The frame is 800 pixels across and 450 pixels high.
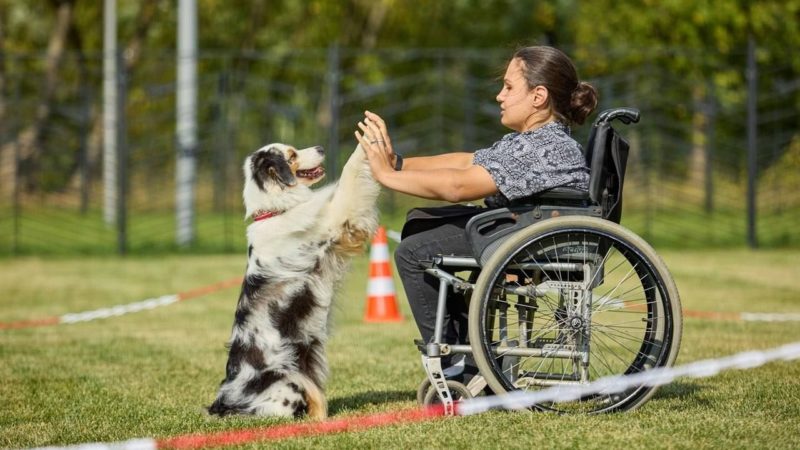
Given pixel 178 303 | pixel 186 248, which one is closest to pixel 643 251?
pixel 178 303

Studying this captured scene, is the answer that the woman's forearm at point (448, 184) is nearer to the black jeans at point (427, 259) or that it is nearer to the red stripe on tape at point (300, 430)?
the black jeans at point (427, 259)

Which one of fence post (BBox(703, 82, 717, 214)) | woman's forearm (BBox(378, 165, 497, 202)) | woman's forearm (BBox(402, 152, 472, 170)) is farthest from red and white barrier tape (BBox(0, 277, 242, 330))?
fence post (BBox(703, 82, 717, 214))

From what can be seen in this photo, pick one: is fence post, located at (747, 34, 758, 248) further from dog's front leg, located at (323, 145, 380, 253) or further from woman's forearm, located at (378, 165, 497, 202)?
woman's forearm, located at (378, 165, 497, 202)

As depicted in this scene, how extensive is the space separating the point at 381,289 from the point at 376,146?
12.7ft

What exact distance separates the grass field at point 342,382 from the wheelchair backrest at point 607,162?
0.83 meters

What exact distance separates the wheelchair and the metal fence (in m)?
9.93

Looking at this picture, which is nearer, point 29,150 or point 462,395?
point 462,395

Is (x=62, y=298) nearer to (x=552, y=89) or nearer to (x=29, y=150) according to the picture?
(x=552, y=89)

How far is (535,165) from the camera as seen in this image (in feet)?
13.6

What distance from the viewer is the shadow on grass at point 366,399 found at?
487cm

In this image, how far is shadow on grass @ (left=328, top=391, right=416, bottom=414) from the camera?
4871 mm

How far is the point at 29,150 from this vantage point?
2280 centimetres

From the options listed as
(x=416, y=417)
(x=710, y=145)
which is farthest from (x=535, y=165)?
(x=710, y=145)

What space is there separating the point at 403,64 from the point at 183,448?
26.9 m
